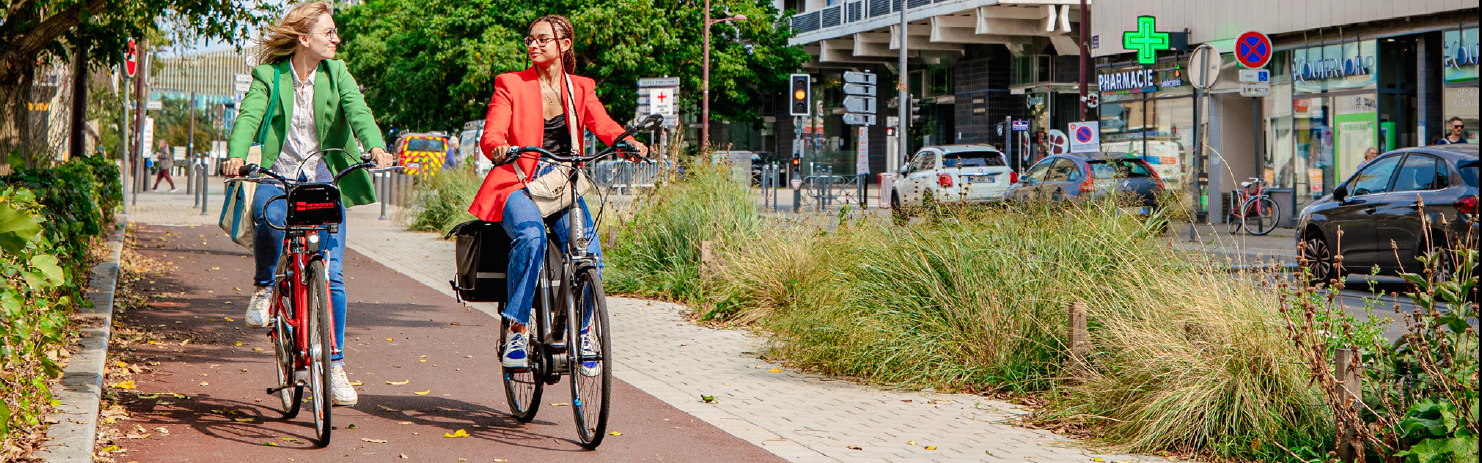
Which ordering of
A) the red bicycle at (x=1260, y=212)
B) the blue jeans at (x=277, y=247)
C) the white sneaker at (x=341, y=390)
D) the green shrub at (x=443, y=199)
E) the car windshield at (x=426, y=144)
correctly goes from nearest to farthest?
the white sneaker at (x=341, y=390) < the blue jeans at (x=277, y=247) < the green shrub at (x=443, y=199) < the red bicycle at (x=1260, y=212) < the car windshield at (x=426, y=144)

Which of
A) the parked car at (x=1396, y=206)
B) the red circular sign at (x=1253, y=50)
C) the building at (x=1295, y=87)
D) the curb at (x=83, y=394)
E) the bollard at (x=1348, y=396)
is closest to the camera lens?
the curb at (x=83, y=394)

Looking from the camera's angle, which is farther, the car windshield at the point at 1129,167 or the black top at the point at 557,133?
the car windshield at the point at 1129,167

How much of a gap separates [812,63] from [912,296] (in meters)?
46.3

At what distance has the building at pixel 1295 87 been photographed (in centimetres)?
2241

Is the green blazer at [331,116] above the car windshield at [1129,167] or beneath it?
beneath

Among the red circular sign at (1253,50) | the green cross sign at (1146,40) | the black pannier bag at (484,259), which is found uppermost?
the green cross sign at (1146,40)

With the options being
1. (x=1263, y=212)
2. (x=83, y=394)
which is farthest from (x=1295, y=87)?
(x=83, y=394)

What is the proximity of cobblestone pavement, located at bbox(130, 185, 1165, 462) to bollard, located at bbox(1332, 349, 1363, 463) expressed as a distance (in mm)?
698

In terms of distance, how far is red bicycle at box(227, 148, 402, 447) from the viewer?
511 centimetres

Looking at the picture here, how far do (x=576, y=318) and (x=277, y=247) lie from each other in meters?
1.37

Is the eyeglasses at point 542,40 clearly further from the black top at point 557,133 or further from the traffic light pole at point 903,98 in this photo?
the traffic light pole at point 903,98

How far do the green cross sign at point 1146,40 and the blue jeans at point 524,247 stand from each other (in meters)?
23.3

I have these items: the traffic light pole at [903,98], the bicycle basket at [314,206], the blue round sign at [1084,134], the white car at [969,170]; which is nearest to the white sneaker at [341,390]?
the bicycle basket at [314,206]

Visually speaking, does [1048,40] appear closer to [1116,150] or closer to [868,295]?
[1116,150]
